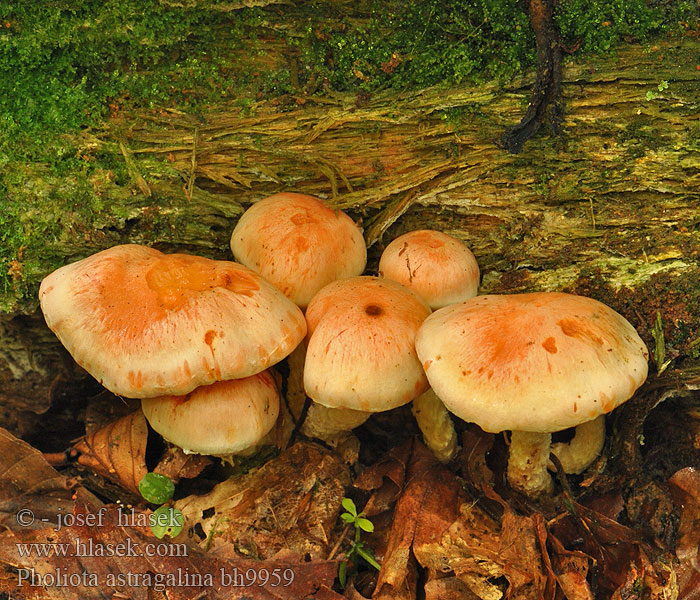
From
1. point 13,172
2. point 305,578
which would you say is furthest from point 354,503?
point 13,172

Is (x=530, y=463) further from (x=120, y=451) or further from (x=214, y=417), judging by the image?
(x=120, y=451)

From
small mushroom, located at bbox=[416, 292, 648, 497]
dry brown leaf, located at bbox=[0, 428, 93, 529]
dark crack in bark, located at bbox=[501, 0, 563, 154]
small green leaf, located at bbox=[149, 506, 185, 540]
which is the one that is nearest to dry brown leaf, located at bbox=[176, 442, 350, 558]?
small green leaf, located at bbox=[149, 506, 185, 540]

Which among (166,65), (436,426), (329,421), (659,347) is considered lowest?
(436,426)

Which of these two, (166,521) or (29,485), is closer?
(166,521)

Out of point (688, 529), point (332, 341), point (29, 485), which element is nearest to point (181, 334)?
point (332, 341)

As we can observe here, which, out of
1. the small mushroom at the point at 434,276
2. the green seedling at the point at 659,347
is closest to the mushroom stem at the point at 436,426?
the small mushroom at the point at 434,276

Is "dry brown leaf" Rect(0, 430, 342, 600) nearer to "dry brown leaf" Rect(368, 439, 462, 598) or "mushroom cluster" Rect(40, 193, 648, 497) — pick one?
"dry brown leaf" Rect(368, 439, 462, 598)

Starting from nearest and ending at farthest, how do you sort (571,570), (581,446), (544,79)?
1. (571,570)
2. (544,79)
3. (581,446)

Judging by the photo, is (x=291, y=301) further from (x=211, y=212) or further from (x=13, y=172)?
(x=13, y=172)
